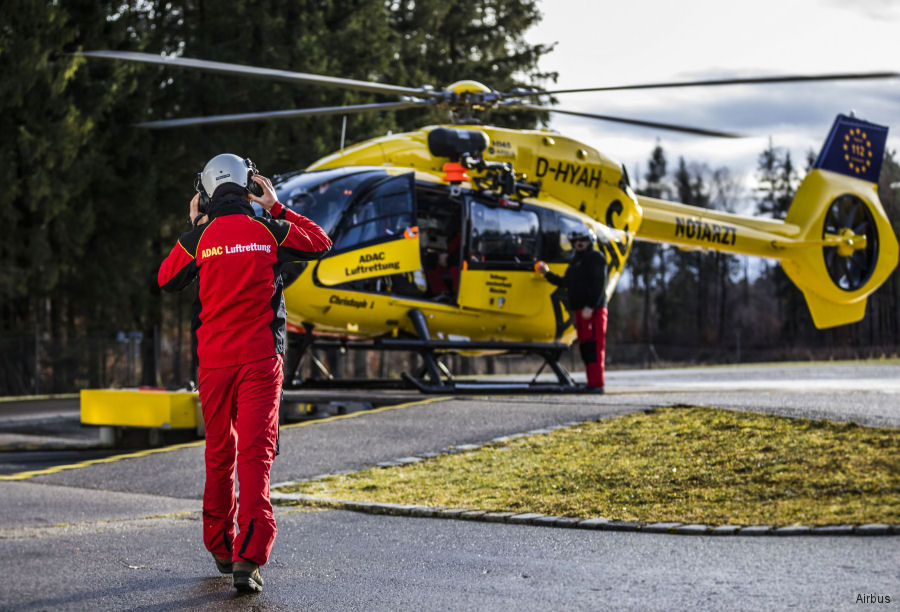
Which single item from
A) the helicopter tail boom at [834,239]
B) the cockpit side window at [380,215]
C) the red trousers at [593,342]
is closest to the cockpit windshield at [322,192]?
the cockpit side window at [380,215]

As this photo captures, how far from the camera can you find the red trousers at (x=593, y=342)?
15.4 m

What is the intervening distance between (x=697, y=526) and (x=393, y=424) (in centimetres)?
540

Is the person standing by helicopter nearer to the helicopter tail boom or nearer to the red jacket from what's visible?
the helicopter tail boom

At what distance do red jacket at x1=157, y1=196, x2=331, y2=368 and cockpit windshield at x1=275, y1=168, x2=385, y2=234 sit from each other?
309 inches

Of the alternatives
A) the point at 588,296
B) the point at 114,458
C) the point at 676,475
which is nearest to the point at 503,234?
the point at 588,296

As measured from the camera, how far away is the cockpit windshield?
45.3 ft

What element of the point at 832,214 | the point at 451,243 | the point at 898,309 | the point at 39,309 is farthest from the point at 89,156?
the point at 898,309

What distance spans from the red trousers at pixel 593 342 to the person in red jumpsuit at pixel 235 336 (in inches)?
394

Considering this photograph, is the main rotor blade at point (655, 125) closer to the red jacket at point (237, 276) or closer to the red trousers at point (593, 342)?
the red trousers at point (593, 342)

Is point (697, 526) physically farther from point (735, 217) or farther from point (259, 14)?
point (259, 14)

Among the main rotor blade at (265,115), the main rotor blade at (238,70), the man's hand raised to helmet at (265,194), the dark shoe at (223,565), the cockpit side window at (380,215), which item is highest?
the main rotor blade at (238,70)

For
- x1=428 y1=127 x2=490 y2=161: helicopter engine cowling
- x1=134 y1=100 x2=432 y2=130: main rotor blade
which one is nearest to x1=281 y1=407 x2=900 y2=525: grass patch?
x1=428 y1=127 x2=490 y2=161: helicopter engine cowling

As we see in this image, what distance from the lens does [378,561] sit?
616 centimetres

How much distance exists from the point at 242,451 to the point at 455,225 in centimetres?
1018
